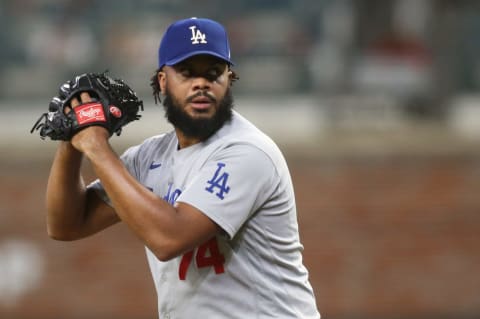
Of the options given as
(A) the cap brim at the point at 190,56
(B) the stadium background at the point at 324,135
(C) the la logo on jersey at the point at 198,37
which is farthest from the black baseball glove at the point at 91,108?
(B) the stadium background at the point at 324,135

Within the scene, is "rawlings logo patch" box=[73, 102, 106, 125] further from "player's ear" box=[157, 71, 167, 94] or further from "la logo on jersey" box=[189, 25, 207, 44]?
"la logo on jersey" box=[189, 25, 207, 44]

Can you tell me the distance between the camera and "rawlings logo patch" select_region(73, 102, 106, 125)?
3.53m

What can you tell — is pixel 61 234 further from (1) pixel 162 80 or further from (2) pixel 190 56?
(2) pixel 190 56

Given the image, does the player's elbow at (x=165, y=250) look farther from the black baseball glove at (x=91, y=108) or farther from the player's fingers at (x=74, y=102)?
the player's fingers at (x=74, y=102)

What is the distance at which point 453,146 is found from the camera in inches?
322

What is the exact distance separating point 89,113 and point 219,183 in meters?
0.49

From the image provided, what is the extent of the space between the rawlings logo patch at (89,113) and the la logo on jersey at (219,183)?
0.42 m

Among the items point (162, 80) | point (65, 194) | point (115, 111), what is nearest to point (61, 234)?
point (65, 194)

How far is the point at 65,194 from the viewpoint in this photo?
3.89m

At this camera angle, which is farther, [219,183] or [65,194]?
[65,194]

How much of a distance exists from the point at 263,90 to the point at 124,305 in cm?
210

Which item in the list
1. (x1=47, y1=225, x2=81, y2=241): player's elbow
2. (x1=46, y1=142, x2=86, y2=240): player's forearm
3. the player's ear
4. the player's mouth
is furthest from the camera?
(x1=47, y1=225, x2=81, y2=241): player's elbow

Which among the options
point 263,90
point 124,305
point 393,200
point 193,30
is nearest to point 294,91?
point 263,90

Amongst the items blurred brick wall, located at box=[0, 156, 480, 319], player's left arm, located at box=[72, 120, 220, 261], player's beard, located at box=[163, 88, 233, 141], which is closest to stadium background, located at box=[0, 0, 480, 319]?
blurred brick wall, located at box=[0, 156, 480, 319]
